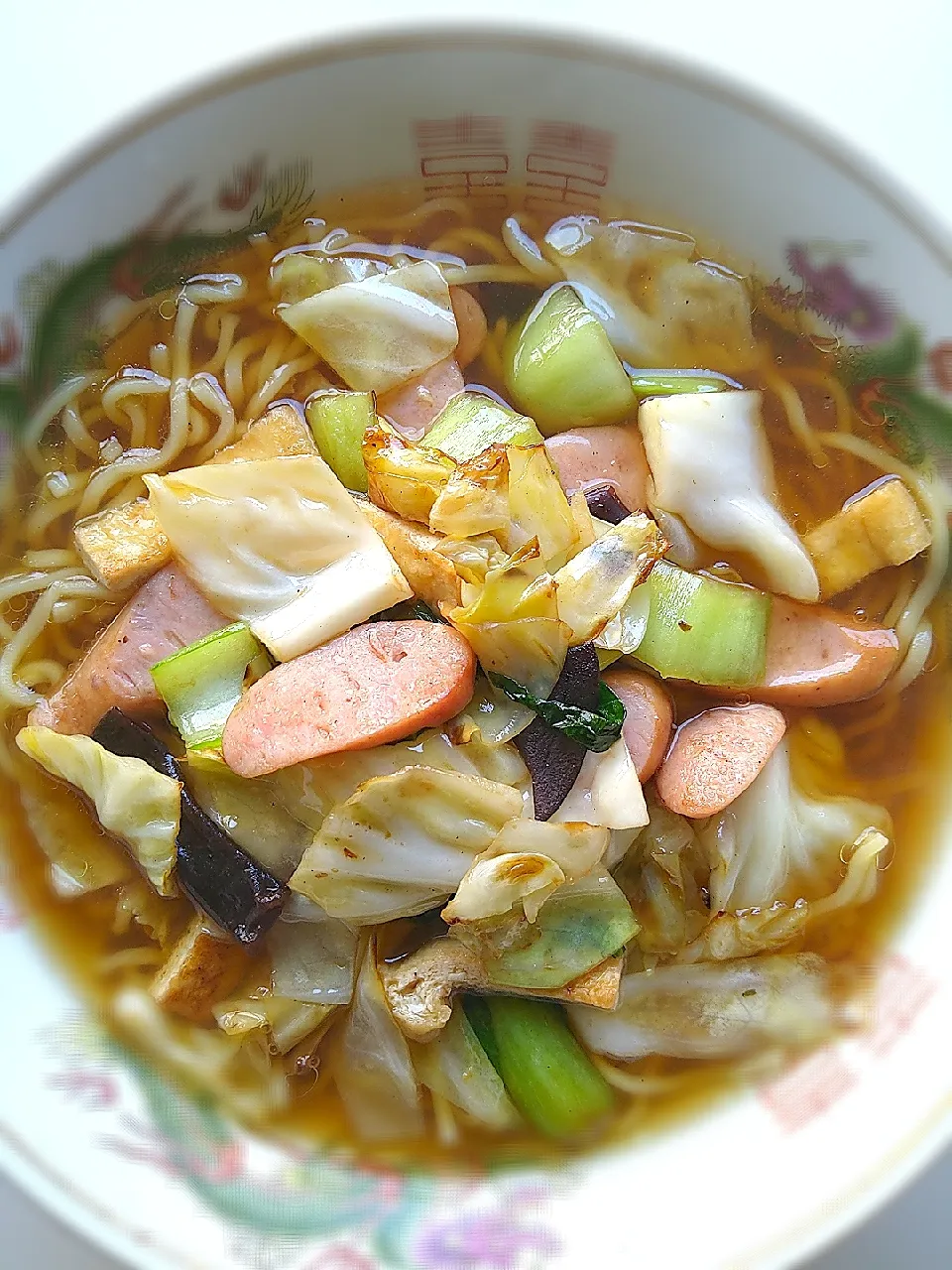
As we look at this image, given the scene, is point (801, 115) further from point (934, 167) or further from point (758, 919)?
point (758, 919)

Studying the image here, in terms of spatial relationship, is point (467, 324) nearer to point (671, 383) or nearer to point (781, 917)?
point (671, 383)

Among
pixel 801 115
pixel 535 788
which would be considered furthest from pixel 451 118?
pixel 535 788

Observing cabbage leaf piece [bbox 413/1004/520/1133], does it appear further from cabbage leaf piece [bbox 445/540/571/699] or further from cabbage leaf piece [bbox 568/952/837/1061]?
cabbage leaf piece [bbox 445/540/571/699]

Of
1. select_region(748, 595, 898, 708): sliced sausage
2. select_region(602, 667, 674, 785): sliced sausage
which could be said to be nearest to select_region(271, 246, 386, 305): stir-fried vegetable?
select_region(602, 667, 674, 785): sliced sausage

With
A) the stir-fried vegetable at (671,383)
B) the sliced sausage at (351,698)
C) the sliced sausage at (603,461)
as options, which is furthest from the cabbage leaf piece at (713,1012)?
the stir-fried vegetable at (671,383)

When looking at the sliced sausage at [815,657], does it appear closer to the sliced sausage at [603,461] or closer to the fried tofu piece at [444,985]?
the sliced sausage at [603,461]
